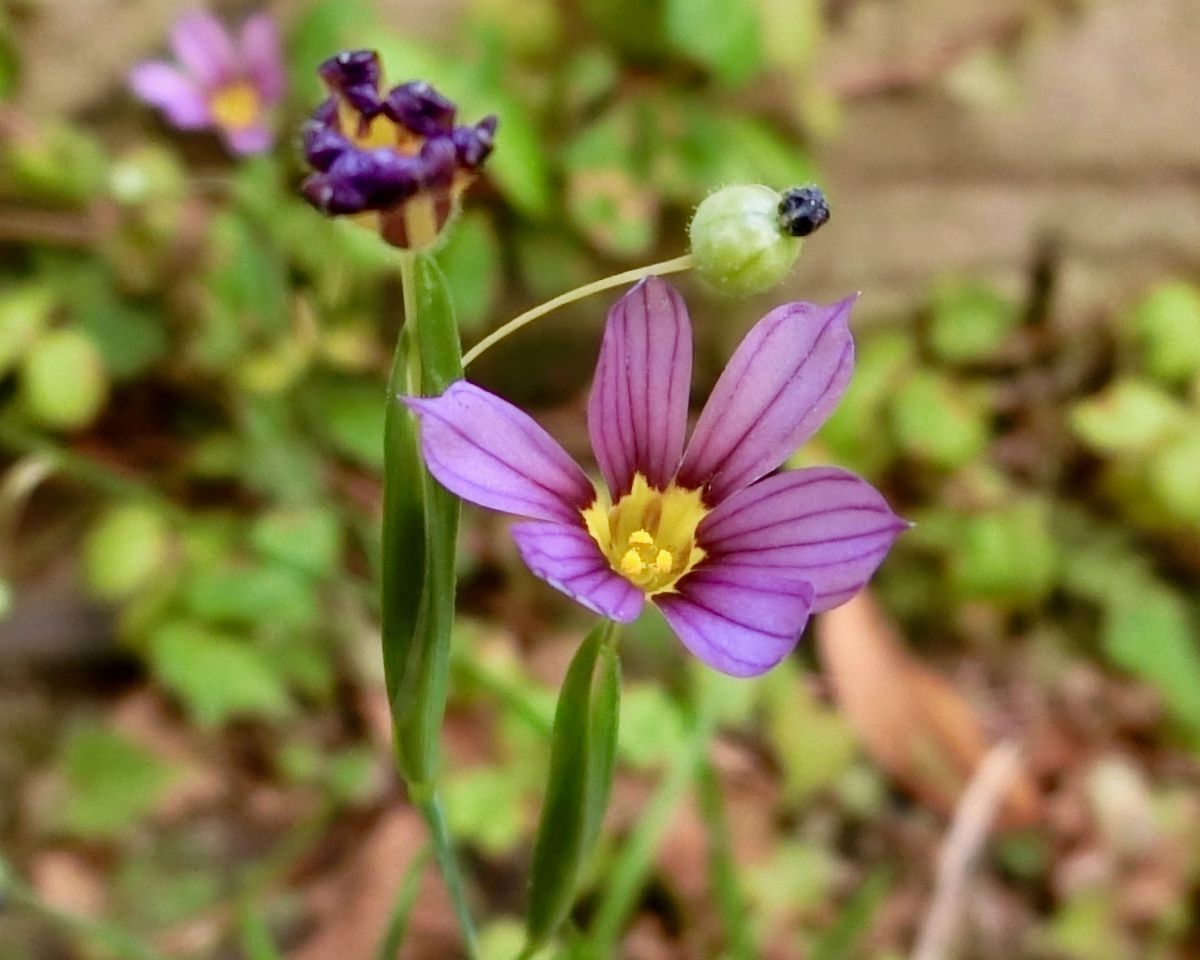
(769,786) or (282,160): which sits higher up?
(282,160)

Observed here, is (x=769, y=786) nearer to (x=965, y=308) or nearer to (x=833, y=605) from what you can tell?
(x=965, y=308)

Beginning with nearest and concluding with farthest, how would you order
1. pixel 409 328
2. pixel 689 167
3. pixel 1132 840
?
1. pixel 409 328
2. pixel 1132 840
3. pixel 689 167

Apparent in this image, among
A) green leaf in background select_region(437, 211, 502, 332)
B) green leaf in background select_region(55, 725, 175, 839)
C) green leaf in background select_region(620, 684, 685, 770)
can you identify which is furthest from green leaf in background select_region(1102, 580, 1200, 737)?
green leaf in background select_region(55, 725, 175, 839)

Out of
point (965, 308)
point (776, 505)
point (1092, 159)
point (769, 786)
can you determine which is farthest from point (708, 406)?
point (1092, 159)

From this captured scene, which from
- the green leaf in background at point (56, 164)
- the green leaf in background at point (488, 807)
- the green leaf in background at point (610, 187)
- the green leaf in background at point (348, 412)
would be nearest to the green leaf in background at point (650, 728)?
the green leaf in background at point (488, 807)

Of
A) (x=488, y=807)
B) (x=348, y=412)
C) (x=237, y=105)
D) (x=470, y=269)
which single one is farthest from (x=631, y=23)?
→ (x=488, y=807)
